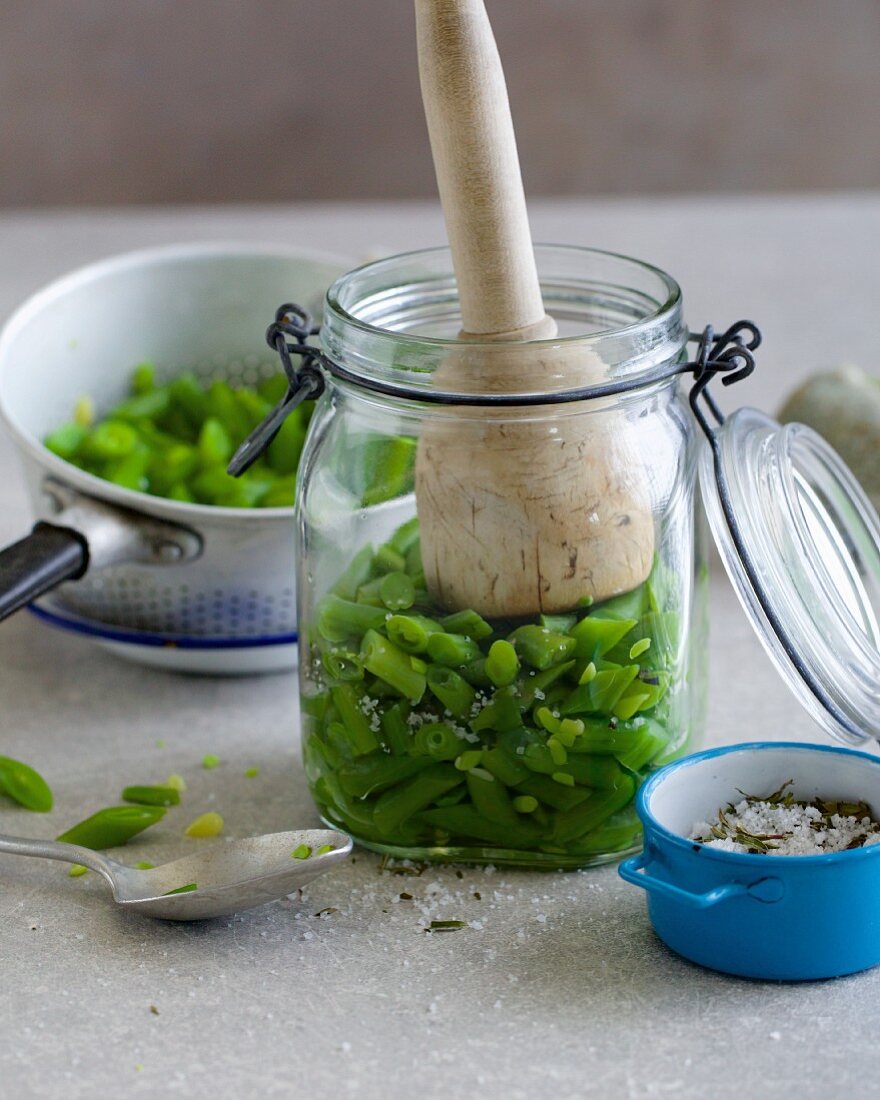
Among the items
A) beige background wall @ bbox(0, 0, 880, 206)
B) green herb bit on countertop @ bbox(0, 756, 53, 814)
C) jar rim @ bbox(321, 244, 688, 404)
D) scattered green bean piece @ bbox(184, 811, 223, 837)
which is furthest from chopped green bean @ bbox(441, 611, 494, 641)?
beige background wall @ bbox(0, 0, 880, 206)

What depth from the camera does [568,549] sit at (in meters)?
0.86

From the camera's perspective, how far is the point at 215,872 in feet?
2.80

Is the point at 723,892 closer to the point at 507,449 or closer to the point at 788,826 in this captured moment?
the point at 788,826

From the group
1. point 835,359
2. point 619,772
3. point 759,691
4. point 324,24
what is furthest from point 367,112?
point 619,772

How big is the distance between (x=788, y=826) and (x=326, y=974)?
0.90 feet

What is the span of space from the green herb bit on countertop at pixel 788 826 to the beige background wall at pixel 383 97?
2902 millimetres

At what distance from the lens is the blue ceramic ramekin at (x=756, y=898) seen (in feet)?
2.49

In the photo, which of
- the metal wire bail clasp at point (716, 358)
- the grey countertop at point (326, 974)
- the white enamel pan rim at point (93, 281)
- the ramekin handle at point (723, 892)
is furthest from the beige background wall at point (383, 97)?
the ramekin handle at point (723, 892)

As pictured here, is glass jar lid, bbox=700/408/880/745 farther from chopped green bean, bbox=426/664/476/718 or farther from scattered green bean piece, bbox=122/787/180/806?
scattered green bean piece, bbox=122/787/180/806

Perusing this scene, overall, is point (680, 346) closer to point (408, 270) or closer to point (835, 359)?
point (408, 270)

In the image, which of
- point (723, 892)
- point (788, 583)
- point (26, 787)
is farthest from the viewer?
point (26, 787)

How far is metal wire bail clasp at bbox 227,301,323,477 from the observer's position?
0.91 metres

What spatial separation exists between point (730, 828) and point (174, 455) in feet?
2.11

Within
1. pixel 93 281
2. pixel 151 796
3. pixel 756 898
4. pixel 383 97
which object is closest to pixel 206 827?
pixel 151 796
